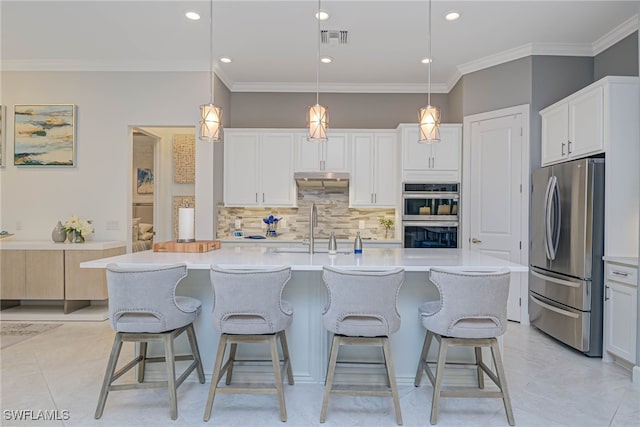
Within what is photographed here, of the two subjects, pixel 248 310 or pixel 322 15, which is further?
pixel 322 15

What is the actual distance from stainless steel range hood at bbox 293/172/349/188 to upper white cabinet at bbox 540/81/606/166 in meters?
2.33

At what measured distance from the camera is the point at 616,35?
380 cm

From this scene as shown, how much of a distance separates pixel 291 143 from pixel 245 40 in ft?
4.83

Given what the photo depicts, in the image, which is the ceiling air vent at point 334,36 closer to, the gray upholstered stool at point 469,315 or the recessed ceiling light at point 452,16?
the recessed ceiling light at point 452,16

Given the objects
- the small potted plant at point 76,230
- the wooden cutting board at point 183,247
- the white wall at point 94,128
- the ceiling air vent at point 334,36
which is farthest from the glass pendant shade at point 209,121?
the small potted plant at point 76,230

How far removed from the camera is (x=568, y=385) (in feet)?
9.07

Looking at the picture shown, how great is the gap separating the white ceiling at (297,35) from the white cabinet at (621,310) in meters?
2.29

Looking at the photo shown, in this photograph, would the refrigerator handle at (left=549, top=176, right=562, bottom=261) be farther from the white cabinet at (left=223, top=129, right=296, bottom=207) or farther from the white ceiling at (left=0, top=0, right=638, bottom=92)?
the white cabinet at (left=223, top=129, right=296, bottom=207)

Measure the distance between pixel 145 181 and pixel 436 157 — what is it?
4799 millimetres

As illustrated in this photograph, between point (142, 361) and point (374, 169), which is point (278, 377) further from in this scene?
point (374, 169)

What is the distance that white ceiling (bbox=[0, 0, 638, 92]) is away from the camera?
3.41 metres

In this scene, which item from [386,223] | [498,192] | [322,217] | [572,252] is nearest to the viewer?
[572,252]

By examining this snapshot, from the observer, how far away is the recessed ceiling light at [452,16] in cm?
346

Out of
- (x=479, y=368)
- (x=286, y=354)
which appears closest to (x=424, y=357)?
(x=479, y=368)
